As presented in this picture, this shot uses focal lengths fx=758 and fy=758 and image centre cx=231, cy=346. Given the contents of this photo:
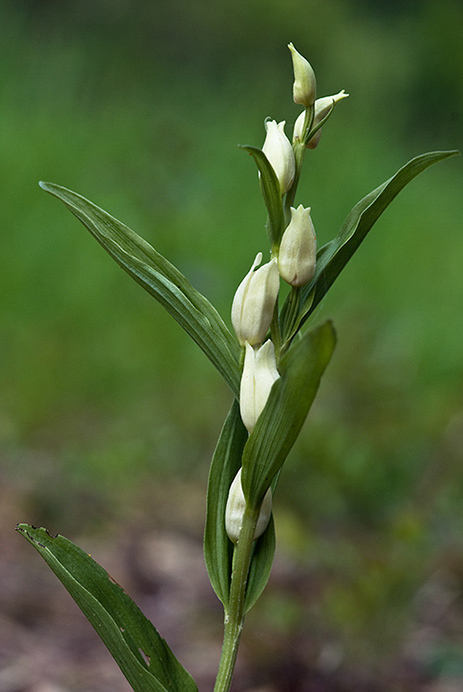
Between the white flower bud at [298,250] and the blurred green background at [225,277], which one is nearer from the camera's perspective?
the white flower bud at [298,250]

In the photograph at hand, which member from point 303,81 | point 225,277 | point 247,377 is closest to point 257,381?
point 247,377

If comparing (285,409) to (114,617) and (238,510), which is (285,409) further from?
(114,617)

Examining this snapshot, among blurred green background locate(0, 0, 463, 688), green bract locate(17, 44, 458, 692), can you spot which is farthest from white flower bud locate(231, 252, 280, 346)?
blurred green background locate(0, 0, 463, 688)

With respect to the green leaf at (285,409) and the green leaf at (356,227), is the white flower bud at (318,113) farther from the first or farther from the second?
the green leaf at (285,409)

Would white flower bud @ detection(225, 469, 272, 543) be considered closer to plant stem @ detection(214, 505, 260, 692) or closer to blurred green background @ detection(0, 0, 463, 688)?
plant stem @ detection(214, 505, 260, 692)

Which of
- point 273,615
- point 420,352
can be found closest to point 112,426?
point 273,615

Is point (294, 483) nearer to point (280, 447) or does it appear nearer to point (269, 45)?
point (280, 447)

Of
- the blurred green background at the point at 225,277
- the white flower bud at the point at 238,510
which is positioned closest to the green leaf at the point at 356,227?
the white flower bud at the point at 238,510
